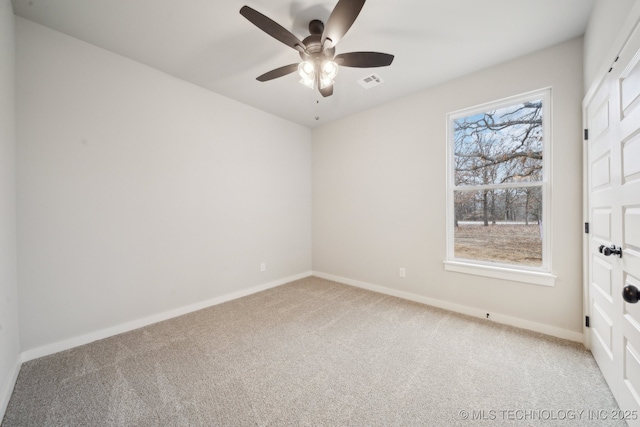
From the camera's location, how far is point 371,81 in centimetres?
282

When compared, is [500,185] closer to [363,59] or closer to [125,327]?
[363,59]

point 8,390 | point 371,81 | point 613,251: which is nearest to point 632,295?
point 613,251

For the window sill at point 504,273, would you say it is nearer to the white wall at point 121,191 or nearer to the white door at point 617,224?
the white door at point 617,224

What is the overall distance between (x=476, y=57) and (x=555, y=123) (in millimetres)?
→ 968

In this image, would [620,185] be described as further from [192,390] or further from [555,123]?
[192,390]

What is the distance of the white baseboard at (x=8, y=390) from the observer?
1412mm

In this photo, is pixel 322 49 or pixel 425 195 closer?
pixel 322 49

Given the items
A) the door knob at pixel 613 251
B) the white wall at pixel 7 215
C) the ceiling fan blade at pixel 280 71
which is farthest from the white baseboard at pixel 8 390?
the door knob at pixel 613 251

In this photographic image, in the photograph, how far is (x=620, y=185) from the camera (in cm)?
141

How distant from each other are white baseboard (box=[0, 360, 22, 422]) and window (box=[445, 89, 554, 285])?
3704 mm

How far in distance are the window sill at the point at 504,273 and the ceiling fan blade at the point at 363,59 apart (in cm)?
227

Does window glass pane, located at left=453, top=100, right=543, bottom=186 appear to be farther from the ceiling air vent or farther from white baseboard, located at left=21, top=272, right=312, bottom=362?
white baseboard, located at left=21, top=272, right=312, bottom=362

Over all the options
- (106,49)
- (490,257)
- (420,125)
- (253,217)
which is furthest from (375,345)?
(106,49)

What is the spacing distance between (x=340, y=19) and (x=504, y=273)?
2.75m
